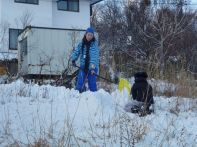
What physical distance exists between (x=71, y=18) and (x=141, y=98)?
83.9ft

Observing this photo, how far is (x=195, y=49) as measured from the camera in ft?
117

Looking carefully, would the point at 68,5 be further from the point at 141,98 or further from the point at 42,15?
the point at 141,98

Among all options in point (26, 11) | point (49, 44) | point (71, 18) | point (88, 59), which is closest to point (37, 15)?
Result: point (26, 11)

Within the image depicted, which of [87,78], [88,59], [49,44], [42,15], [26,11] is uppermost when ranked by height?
[26,11]

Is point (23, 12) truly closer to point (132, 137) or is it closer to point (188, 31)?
point (188, 31)

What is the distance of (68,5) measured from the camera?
3412 centimetres

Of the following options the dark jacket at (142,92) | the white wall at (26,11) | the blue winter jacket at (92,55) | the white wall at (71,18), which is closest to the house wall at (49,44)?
the white wall at (26,11)

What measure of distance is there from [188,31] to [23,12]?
13.6 meters

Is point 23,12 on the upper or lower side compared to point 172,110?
upper

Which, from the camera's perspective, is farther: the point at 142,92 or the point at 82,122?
the point at 142,92

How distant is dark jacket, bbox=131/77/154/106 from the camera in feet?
28.4

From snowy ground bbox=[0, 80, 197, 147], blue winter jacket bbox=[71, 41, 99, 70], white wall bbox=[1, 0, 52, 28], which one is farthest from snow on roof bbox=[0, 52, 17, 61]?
snowy ground bbox=[0, 80, 197, 147]

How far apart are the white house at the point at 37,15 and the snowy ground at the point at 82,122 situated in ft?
70.1

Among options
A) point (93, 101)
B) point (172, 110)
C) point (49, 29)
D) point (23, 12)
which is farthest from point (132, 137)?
point (23, 12)
